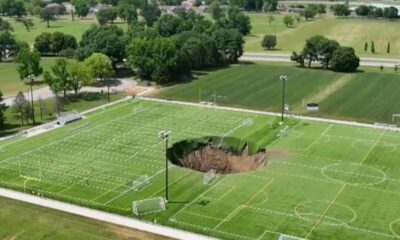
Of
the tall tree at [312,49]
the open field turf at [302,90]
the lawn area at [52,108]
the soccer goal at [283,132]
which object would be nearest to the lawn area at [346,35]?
the tall tree at [312,49]

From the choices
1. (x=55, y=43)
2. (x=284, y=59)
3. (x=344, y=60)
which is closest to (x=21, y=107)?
(x=55, y=43)

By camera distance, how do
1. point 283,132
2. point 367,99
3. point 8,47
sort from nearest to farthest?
point 283,132 < point 367,99 < point 8,47

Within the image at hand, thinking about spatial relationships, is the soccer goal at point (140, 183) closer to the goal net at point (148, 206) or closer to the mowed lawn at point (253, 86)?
the goal net at point (148, 206)

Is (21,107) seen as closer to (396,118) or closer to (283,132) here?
(283,132)

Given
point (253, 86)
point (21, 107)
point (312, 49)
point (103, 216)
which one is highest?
point (312, 49)

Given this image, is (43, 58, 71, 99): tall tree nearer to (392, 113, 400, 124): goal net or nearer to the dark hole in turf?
the dark hole in turf

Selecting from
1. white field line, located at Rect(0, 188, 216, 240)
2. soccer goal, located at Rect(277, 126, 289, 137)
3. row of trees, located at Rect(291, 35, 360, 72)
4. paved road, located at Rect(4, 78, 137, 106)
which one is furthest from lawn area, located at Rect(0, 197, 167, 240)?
row of trees, located at Rect(291, 35, 360, 72)

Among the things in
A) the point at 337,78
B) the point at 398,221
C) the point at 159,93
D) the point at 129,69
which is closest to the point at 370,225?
the point at 398,221
